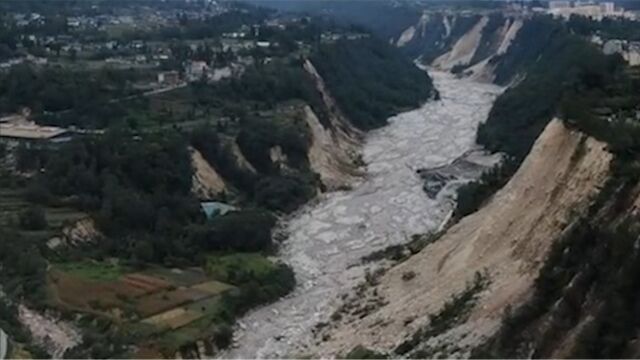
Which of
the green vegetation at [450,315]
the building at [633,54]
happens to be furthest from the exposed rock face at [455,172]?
the green vegetation at [450,315]

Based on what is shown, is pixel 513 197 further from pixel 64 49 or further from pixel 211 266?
pixel 64 49

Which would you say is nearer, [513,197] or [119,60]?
[513,197]

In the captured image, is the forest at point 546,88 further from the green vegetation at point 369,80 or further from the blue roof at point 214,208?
the blue roof at point 214,208

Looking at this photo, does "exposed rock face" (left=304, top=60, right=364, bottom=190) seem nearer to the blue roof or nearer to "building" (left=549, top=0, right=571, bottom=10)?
the blue roof

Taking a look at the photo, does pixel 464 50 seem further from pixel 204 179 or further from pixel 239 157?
pixel 204 179

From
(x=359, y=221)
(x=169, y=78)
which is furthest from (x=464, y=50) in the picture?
(x=359, y=221)

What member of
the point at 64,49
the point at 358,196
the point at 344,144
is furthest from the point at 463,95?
the point at 358,196
